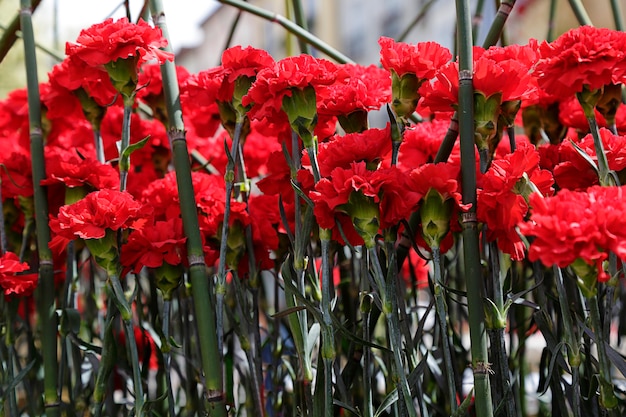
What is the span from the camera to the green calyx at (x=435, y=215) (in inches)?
19.0

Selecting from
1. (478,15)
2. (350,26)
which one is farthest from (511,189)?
(350,26)

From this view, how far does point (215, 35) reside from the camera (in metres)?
12.1

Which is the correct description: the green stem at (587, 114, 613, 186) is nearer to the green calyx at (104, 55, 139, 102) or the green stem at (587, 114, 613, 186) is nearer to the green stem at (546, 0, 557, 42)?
the green calyx at (104, 55, 139, 102)

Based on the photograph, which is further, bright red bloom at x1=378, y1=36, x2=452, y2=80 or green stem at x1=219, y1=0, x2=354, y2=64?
green stem at x1=219, y1=0, x2=354, y2=64

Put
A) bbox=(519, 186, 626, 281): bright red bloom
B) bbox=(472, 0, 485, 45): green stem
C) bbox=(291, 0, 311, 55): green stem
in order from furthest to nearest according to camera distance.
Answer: bbox=(472, 0, 485, 45): green stem, bbox=(291, 0, 311, 55): green stem, bbox=(519, 186, 626, 281): bright red bloom

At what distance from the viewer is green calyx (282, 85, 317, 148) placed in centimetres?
51

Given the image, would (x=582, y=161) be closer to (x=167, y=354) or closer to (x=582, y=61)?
(x=582, y=61)

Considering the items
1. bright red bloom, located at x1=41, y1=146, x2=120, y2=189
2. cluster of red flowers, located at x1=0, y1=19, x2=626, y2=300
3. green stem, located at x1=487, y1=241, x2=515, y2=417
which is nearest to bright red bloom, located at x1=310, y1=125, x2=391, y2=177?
cluster of red flowers, located at x1=0, y1=19, x2=626, y2=300

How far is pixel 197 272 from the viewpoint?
56 centimetres

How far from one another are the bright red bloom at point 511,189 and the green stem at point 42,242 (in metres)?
0.37

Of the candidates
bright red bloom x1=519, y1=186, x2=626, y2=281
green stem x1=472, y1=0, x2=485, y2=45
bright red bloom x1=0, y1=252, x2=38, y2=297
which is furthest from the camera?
green stem x1=472, y1=0, x2=485, y2=45

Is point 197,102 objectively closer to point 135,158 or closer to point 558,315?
point 135,158

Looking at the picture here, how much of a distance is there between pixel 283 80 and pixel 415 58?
0.09 metres

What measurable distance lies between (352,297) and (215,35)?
1191cm
